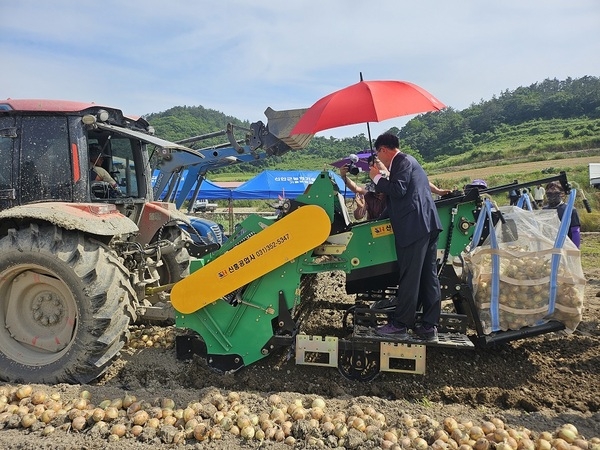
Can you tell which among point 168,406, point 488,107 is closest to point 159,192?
point 168,406

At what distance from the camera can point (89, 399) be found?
353 centimetres

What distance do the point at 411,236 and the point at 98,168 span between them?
10.2 feet

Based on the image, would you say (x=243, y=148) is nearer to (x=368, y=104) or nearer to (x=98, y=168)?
(x=98, y=168)

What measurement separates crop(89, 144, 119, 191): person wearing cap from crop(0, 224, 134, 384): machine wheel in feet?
2.75

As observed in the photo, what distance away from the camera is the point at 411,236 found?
370 cm

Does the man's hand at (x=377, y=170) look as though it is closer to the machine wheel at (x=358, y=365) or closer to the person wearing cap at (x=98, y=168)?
the machine wheel at (x=358, y=365)

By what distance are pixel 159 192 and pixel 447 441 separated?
7015 mm

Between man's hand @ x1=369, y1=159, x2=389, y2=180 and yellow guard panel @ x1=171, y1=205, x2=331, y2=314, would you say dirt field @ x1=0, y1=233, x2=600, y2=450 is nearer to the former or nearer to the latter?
yellow guard panel @ x1=171, y1=205, x2=331, y2=314

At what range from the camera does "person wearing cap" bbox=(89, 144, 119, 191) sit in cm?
461

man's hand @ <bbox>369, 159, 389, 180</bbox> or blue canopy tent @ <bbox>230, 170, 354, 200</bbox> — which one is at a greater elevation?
man's hand @ <bbox>369, 159, 389, 180</bbox>

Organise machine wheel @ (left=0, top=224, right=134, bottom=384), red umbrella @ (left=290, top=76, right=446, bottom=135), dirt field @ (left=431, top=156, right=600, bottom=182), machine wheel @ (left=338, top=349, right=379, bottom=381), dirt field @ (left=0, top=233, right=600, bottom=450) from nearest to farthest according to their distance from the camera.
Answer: dirt field @ (left=0, top=233, right=600, bottom=450) → red umbrella @ (left=290, top=76, right=446, bottom=135) → machine wheel @ (left=0, top=224, right=134, bottom=384) → machine wheel @ (left=338, top=349, right=379, bottom=381) → dirt field @ (left=431, top=156, right=600, bottom=182)

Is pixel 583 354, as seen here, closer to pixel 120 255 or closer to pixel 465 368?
pixel 465 368

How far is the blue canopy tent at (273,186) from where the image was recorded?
1867 centimetres

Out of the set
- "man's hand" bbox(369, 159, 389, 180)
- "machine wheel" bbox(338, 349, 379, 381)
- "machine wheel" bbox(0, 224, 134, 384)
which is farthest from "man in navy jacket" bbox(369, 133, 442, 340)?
"machine wheel" bbox(0, 224, 134, 384)
